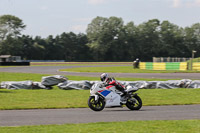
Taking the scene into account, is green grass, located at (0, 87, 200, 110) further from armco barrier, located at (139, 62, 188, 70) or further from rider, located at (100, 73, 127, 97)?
armco barrier, located at (139, 62, 188, 70)

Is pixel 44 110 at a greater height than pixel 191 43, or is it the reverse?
pixel 191 43

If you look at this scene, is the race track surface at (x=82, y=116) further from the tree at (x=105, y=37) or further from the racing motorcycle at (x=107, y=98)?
the tree at (x=105, y=37)

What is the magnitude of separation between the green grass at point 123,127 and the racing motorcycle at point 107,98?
9.18 ft

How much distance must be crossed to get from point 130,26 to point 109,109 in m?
116

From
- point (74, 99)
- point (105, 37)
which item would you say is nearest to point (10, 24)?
point (105, 37)

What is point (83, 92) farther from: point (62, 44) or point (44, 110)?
point (62, 44)

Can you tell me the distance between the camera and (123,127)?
8.41m

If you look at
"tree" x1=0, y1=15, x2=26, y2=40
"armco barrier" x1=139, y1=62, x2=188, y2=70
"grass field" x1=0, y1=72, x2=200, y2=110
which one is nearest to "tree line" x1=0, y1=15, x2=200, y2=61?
"tree" x1=0, y1=15, x2=26, y2=40

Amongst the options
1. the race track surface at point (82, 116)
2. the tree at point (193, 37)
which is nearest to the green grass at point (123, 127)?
the race track surface at point (82, 116)

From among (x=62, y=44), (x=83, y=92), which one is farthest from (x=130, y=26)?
(x=83, y=92)

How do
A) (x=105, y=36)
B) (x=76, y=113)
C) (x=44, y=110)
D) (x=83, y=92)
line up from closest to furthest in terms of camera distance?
(x=76, y=113) < (x=44, y=110) < (x=83, y=92) < (x=105, y=36)

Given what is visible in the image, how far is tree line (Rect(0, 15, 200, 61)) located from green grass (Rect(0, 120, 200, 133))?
106126 mm

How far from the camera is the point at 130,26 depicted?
127438 mm

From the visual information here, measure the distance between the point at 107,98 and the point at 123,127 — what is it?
3549 millimetres
